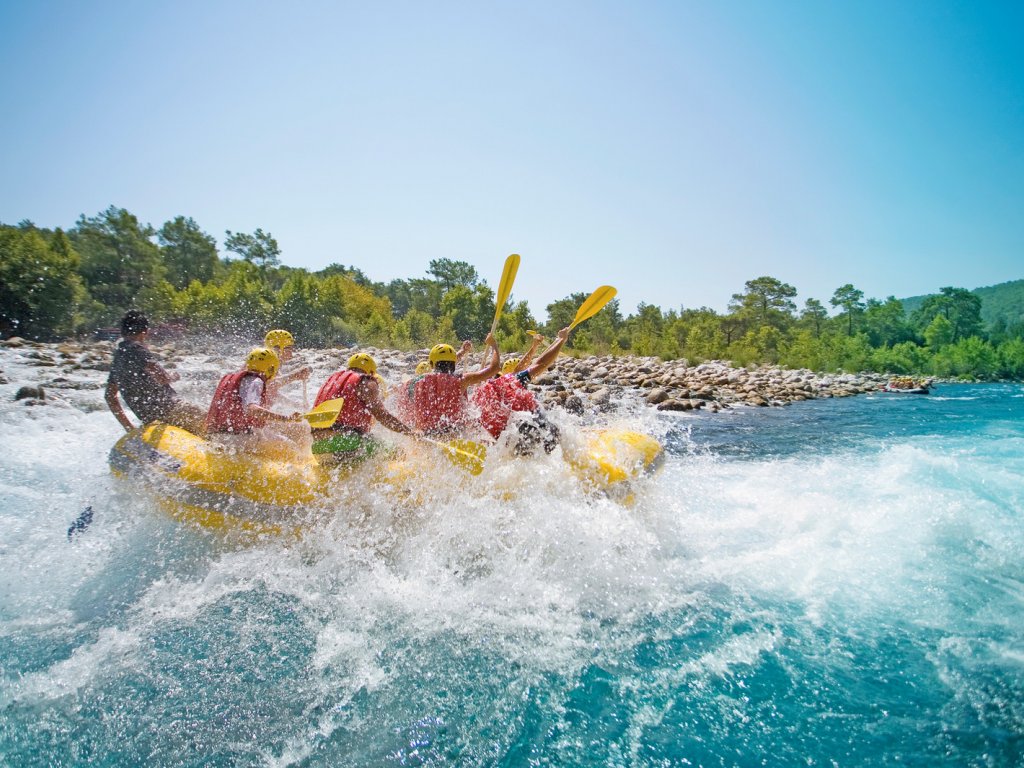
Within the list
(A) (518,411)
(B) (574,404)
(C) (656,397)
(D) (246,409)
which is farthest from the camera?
(C) (656,397)

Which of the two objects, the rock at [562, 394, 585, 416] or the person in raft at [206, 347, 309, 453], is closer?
the person in raft at [206, 347, 309, 453]

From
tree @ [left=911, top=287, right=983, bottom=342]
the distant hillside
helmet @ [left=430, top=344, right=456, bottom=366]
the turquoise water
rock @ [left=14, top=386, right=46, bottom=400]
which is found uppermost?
the distant hillside

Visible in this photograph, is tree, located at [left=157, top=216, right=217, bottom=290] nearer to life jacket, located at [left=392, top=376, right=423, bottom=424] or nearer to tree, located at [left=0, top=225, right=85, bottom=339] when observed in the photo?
tree, located at [left=0, top=225, right=85, bottom=339]

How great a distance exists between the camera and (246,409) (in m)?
4.41

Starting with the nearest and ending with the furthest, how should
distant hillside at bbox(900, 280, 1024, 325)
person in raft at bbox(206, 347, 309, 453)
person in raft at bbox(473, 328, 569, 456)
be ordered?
person in raft at bbox(206, 347, 309, 453) < person in raft at bbox(473, 328, 569, 456) < distant hillside at bbox(900, 280, 1024, 325)

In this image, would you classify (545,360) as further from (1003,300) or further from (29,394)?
(1003,300)

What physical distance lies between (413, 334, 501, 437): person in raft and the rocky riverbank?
392 cm

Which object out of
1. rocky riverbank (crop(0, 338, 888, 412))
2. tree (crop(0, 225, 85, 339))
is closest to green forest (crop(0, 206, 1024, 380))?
tree (crop(0, 225, 85, 339))

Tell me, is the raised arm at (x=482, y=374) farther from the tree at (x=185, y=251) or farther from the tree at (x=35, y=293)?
the tree at (x=185, y=251)

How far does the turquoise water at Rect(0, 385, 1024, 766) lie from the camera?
2293 mm

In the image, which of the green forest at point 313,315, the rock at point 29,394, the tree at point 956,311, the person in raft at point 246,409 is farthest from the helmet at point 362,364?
the tree at point 956,311

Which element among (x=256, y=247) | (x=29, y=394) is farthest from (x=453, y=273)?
(x=29, y=394)

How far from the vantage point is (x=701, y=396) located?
1666 cm

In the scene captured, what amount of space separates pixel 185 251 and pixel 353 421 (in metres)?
56.9
